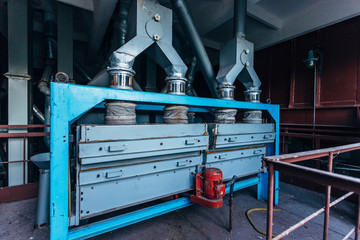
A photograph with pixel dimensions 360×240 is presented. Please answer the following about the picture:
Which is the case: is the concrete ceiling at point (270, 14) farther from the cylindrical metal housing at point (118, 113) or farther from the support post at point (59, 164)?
the support post at point (59, 164)

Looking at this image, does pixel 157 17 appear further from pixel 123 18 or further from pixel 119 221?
pixel 119 221

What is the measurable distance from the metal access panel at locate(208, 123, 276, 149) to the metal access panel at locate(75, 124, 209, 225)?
113mm

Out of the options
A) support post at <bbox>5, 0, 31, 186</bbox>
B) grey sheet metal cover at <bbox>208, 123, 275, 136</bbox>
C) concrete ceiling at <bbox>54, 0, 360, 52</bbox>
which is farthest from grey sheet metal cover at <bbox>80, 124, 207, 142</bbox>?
support post at <bbox>5, 0, 31, 186</bbox>

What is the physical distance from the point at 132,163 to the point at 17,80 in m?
2.62

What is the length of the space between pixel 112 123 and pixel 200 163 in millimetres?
755

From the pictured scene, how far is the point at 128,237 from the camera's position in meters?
1.33

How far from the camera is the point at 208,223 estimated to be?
152cm

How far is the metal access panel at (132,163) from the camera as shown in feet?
2.94

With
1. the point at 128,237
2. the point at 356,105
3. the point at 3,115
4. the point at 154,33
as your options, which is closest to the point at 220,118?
the point at 154,33

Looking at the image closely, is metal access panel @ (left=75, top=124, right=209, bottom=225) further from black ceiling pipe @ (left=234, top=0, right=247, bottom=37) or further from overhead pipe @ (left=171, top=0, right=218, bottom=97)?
black ceiling pipe @ (left=234, top=0, right=247, bottom=37)

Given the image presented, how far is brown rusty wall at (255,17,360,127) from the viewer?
219 cm

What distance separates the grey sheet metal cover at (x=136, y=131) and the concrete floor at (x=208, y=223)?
34.6 inches

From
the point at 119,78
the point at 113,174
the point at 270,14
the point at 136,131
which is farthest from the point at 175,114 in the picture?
the point at 270,14

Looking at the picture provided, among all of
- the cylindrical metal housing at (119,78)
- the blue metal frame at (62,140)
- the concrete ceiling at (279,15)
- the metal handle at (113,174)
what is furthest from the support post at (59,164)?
the concrete ceiling at (279,15)
